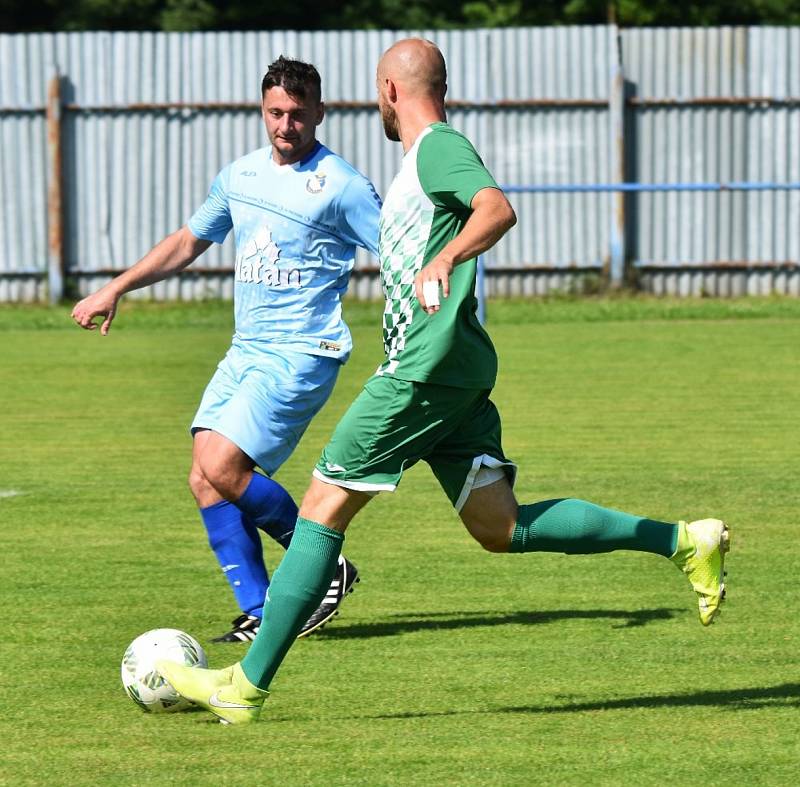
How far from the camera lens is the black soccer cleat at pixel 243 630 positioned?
19.5 feet

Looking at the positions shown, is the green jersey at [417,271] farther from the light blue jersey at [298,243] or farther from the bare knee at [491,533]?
the light blue jersey at [298,243]

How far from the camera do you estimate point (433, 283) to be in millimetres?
4316

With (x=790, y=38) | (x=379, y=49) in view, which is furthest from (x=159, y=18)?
(x=790, y=38)

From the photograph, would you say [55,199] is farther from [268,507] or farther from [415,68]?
[415,68]

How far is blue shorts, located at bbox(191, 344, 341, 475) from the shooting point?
605 centimetres

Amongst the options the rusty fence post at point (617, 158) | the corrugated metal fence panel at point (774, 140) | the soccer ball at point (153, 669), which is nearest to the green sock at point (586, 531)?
the soccer ball at point (153, 669)

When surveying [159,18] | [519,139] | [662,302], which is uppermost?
[159,18]

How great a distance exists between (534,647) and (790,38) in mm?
16296

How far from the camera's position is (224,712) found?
479 cm

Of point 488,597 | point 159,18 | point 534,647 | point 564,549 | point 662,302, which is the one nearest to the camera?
point 564,549

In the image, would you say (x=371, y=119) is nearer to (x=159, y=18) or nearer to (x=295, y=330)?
(x=159, y=18)

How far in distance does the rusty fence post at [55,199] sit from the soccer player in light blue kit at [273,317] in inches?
578

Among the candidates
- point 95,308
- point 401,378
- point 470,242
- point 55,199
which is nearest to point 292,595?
point 401,378

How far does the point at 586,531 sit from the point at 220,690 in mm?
1170
